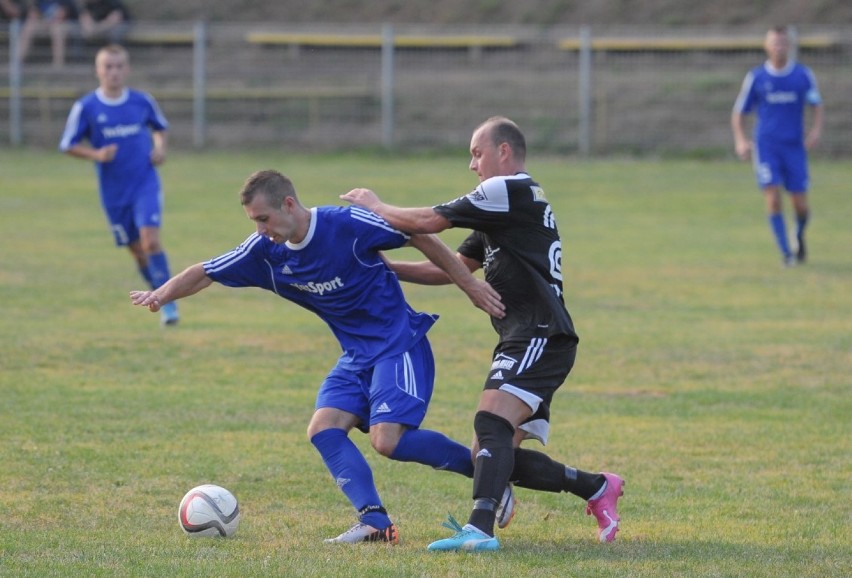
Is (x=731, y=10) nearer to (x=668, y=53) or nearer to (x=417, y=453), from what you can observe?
(x=668, y=53)

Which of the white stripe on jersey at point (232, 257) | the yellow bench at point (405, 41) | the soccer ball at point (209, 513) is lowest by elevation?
the soccer ball at point (209, 513)

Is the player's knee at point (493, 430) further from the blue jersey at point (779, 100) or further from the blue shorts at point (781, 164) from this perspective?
the blue jersey at point (779, 100)

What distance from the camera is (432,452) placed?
5852 mm

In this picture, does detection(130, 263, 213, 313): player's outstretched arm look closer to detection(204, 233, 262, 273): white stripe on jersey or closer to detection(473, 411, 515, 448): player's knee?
detection(204, 233, 262, 273): white stripe on jersey

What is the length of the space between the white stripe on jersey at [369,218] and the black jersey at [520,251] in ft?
0.89

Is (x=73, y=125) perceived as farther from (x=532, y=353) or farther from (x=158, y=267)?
(x=532, y=353)

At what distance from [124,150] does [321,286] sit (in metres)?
7.07

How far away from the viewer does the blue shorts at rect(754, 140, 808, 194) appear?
15.7 metres

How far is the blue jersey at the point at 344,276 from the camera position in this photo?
5.86 meters

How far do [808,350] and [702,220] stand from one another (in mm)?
9165

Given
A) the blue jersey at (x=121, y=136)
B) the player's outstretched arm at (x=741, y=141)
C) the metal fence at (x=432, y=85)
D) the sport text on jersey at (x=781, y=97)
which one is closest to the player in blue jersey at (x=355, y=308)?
the blue jersey at (x=121, y=136)

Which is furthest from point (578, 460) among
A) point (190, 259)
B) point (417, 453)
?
point (190, 259)

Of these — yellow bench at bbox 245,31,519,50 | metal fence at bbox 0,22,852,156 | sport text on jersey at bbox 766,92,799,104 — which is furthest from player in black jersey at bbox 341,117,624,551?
yellow bench at bbox 245,31,519,50

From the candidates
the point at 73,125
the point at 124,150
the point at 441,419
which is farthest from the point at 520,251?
the point at 73,125
